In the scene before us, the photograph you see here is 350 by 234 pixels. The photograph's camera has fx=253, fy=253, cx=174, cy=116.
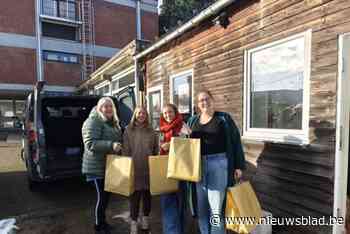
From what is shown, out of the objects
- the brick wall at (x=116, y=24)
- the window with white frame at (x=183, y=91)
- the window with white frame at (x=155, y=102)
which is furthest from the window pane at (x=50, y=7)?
the window with white frame at (x=183, y=91)

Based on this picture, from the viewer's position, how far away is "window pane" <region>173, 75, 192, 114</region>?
191 inches

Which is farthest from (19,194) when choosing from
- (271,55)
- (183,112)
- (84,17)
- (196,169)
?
(84,17)

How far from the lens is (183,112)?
505cm

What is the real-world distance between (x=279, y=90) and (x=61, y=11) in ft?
68.7

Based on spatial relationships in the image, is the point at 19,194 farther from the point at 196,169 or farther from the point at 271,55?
the point at 271,55

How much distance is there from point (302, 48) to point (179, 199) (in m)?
2.10

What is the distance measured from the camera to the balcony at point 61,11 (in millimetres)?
18953

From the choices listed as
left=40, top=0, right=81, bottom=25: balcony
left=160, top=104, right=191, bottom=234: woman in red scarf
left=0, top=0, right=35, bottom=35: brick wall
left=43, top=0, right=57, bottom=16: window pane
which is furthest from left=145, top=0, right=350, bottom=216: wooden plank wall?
left=43, top=0, right=57, bottom=16: window pane

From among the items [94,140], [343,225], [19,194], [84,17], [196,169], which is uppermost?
[84,17]

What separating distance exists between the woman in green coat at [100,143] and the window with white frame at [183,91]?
85.4 inches

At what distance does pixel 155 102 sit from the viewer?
253 inches

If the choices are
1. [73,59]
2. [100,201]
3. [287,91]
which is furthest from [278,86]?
[73,59]

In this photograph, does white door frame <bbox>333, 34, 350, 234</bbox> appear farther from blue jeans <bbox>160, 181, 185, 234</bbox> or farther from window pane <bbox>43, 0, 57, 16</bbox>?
window pane <bbox>43, 0, 57, 16</bbox>

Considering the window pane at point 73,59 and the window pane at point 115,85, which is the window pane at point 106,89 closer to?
the window pane at point 115,85
